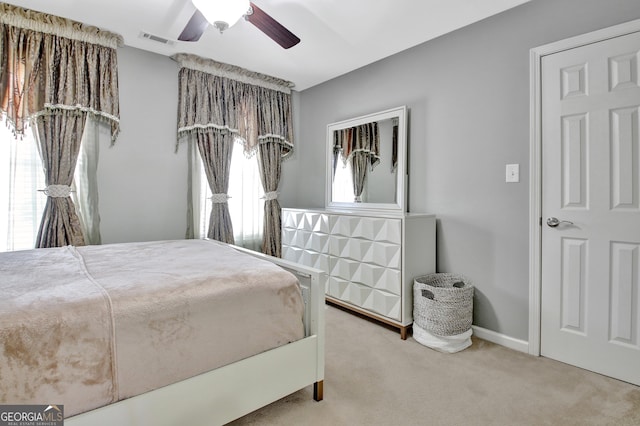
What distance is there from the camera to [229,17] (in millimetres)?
1830

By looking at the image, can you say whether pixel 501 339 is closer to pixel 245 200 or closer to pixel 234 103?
pixel 245 200

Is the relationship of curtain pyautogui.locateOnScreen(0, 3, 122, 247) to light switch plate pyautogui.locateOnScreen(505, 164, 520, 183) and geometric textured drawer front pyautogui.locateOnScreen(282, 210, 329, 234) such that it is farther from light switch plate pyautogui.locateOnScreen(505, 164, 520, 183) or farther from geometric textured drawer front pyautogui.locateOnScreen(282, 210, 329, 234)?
light switch plate pyautogui.locateOnScreen(505, 164, 520, 183)

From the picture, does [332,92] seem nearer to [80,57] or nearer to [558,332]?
[80,57]

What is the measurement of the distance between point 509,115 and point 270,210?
8.36ft

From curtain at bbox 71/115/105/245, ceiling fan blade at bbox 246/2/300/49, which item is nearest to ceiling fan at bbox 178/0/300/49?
ceiling fan blade at bbox 246/2/300/49

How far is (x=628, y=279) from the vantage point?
1.88m

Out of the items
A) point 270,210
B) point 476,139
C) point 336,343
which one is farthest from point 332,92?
point 336,343

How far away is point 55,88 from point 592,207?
12.8 feet

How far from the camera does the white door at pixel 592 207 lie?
1870mm

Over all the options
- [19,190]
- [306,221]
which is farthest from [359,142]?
[19,190]

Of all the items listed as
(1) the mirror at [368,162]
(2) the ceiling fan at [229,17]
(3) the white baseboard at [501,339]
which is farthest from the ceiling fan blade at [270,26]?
(3) the white baseboard at [501,339]

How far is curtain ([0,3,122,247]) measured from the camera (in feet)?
8.00

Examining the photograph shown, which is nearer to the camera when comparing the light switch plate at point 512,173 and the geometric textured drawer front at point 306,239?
the light switch plate at point 512,173

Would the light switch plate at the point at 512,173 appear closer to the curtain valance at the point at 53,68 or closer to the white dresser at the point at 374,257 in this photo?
the white dresser at the point at 374,257
